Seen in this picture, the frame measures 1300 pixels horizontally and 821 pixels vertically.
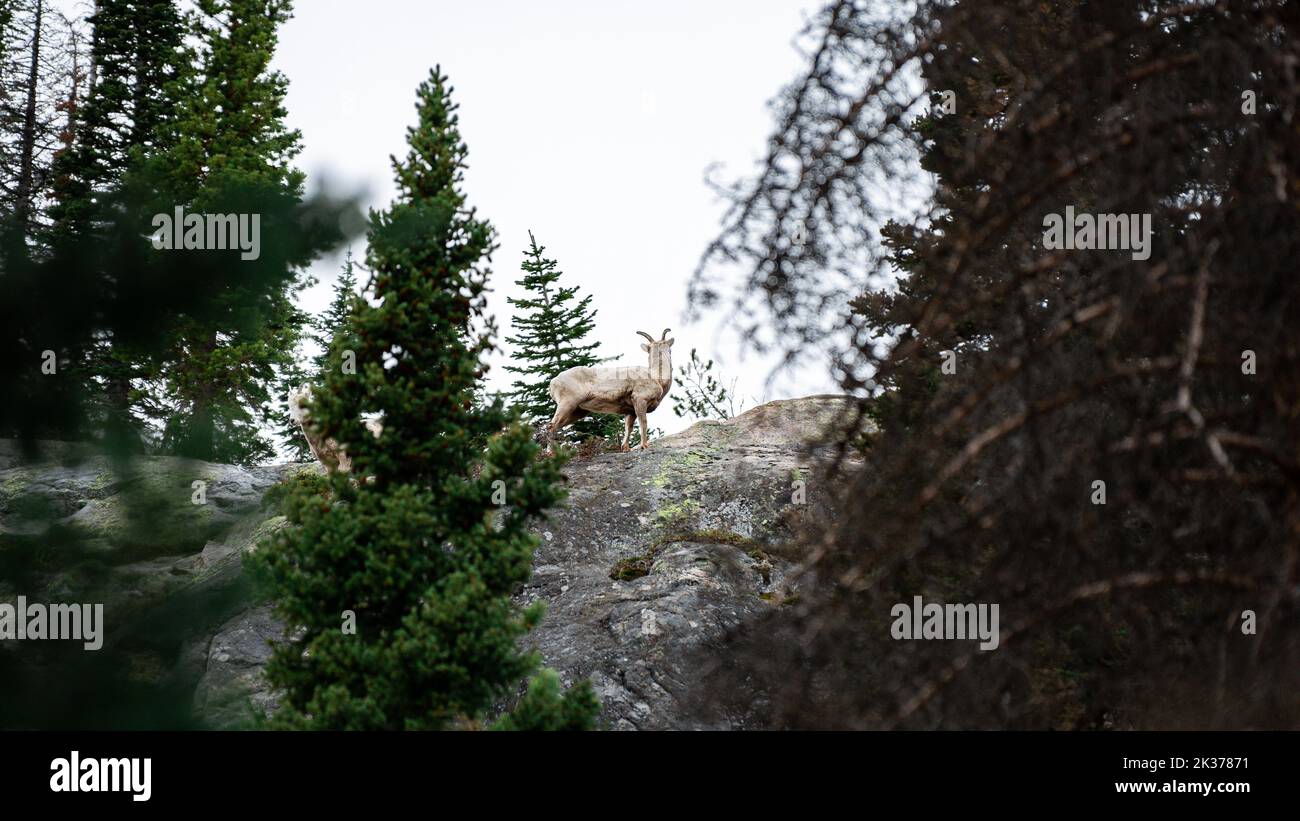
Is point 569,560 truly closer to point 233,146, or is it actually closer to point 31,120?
point 233,146

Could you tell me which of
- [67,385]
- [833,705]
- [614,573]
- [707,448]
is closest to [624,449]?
[707,448]

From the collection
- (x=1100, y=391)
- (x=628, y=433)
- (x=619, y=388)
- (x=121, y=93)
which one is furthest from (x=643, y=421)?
(x=121, y=93)

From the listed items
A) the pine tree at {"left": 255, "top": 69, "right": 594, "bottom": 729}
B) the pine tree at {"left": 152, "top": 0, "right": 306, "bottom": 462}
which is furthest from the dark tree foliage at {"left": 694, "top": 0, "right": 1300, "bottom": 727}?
the pine tree at {"left": 152, "top": 0, "right": 306, "bottom": 462}

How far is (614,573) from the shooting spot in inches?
563

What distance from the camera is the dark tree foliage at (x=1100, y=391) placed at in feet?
16.7

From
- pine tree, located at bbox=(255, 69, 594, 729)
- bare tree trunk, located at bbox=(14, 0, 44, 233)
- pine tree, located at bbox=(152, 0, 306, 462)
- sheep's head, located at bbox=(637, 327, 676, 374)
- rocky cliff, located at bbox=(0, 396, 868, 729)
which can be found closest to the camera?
rocky cliff, located at bbox=(0, 396, 868, 729)

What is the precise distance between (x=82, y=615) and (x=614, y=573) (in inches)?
390

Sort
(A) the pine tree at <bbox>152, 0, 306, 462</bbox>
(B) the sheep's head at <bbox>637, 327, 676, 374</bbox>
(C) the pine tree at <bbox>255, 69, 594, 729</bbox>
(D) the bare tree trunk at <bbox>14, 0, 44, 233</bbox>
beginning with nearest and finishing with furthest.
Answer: (C) the pine tree at <bbox>255, 69, 594, 729</bbox> → (B) the sheep's head at <bbox>637, 327, 676, 374</bbox> → (A) the pine tree at <bbox>152, 0, 306, 462</bbox> → (D) the bare tree trunk at <bbox>14, 0, 44, 233</bbox>

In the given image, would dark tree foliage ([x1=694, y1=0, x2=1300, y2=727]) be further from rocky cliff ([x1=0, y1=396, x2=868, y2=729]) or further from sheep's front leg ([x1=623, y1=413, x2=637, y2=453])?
Result: sheep's front leg ([x1=623, y1=413, x2=637, y2=453])

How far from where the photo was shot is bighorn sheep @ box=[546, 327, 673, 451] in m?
18.1

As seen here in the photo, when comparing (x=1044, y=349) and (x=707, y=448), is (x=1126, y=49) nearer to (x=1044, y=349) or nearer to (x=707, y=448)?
(x=1044, y=349)

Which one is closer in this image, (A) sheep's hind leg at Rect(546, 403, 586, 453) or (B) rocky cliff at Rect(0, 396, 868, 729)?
(B) rocky cliff at Rect(0, 396, 868, 729)

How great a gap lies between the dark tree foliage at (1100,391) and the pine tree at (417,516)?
9.23 ft

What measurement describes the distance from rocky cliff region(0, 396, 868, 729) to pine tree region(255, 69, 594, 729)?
21.6 inches
